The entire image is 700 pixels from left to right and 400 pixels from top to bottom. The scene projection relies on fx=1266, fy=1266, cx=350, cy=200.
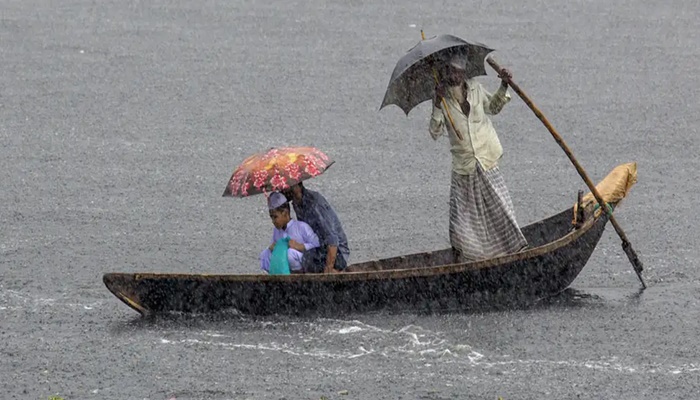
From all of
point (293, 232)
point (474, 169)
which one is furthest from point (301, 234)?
point (474, 169)

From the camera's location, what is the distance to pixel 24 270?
10805 millimetres

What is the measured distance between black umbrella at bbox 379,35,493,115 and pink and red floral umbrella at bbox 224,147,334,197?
70cm

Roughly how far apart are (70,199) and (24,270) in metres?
1.67

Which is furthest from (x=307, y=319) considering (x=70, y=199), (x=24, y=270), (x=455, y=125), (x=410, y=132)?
(x=410, y=132)

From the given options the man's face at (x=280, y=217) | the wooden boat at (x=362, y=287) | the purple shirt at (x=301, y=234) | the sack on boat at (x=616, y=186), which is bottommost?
the wooden boat at (x=362, y=287)

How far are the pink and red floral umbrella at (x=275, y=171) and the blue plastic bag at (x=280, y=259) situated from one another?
0.59m

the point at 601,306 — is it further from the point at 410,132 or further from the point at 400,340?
the point at 410,132

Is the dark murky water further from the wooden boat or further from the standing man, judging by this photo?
the standing man

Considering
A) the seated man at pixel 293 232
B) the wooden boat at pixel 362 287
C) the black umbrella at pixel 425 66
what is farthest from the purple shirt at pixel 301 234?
the black umbrella at pixel 425 66

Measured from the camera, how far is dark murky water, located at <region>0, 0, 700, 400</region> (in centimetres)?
877

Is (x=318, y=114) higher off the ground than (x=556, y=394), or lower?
higher

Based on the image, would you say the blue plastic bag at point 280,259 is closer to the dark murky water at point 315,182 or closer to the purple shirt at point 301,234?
the purple shirt at point 301,234

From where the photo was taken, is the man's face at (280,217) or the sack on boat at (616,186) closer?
the man's face at (280,217)

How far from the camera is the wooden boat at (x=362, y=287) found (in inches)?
368
